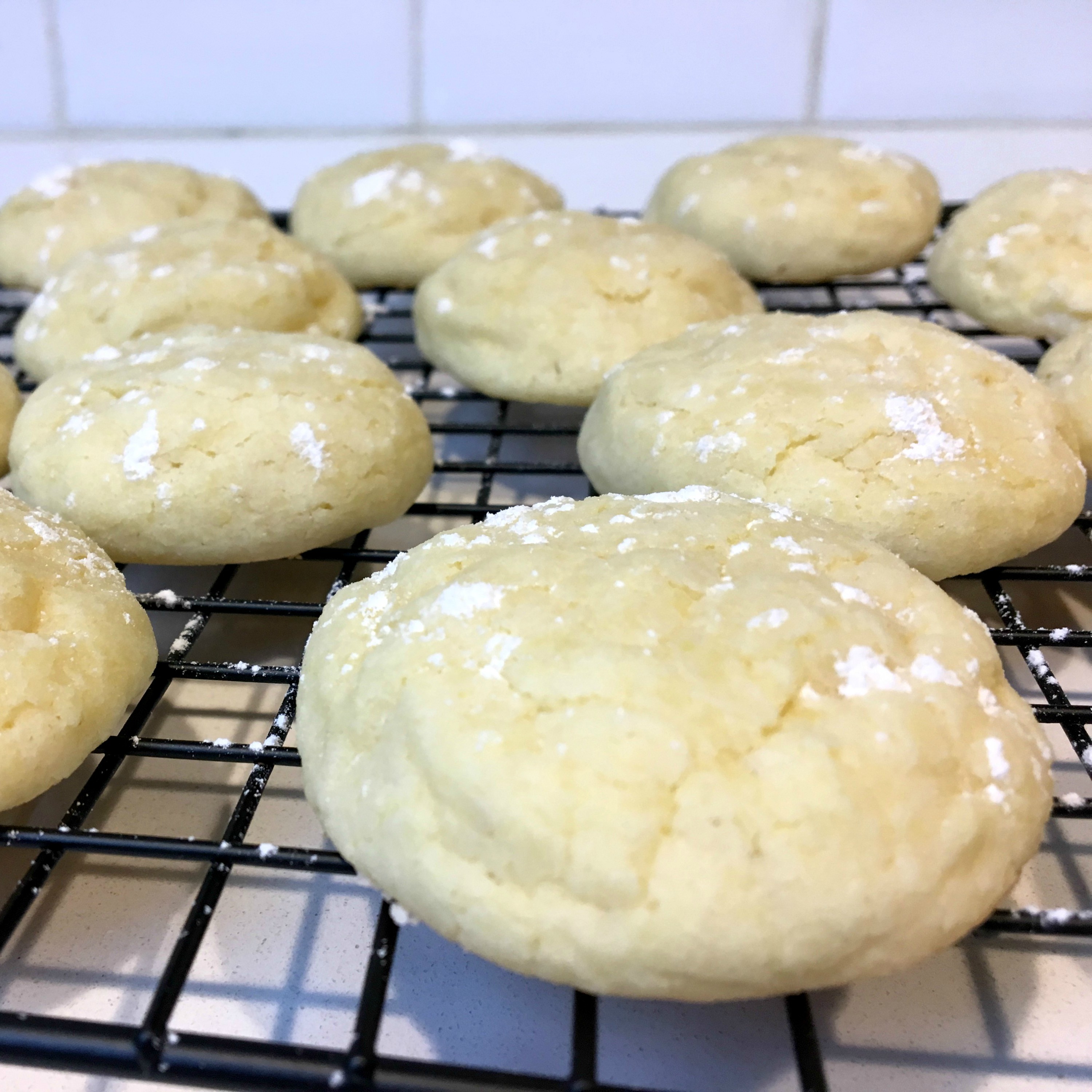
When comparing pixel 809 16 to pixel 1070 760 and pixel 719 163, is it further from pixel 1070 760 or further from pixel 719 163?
pixel 1070 760

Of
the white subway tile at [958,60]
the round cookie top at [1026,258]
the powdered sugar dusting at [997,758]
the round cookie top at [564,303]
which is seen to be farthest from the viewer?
the white subway tile at [958,60]

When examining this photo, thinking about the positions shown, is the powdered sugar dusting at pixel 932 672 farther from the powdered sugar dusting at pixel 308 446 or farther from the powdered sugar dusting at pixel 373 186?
the powdered sugar dusting at pixel 373 186

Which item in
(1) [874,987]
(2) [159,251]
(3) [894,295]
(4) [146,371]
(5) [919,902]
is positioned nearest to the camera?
(5) [919,902]

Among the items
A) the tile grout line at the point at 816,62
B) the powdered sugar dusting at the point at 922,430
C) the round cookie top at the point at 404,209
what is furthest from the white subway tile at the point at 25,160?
the powdered sugar dusting at the point at 922,430

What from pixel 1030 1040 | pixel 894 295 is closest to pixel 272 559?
pixel 1030 1040

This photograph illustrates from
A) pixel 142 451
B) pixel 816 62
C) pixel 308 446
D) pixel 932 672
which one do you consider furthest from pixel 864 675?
pixel 816 62

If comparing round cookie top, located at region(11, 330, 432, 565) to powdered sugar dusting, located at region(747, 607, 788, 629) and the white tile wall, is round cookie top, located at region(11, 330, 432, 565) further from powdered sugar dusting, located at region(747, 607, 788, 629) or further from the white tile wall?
the white tile wall

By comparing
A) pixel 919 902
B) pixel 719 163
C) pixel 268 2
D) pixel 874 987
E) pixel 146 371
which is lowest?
pixel 874 987
